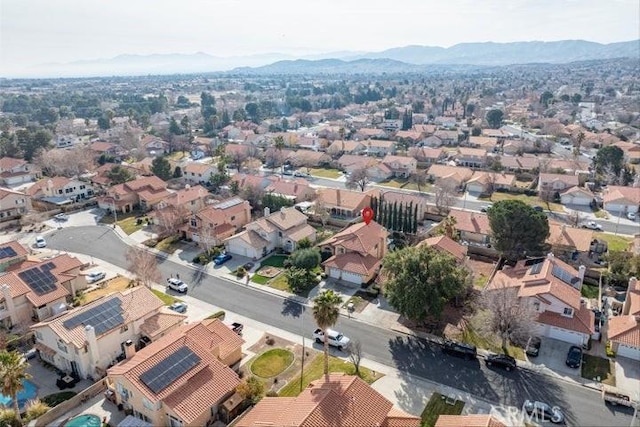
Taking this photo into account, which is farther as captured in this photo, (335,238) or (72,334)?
(335,238)

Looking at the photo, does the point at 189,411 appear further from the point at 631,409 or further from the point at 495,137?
the point at 495,137

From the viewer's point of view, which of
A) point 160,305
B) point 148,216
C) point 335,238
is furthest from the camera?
point 148,216

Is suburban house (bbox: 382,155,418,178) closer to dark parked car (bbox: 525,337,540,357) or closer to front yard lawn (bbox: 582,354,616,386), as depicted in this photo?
dark parked car (bbox: 525,337,540,357)

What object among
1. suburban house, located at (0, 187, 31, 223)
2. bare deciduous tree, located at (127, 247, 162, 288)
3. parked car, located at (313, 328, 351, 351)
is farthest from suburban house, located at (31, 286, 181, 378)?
suburban house, located at (0, 187, 31, 223)

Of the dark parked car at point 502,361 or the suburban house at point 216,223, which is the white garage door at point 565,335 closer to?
the dark parked car at point 502,361

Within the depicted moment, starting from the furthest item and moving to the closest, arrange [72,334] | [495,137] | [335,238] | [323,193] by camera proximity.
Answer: [495,137] → [323,193] → [335,238] → [72,334]

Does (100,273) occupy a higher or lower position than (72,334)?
lower

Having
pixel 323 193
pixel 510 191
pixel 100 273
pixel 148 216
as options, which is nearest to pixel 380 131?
pixel 510 191
